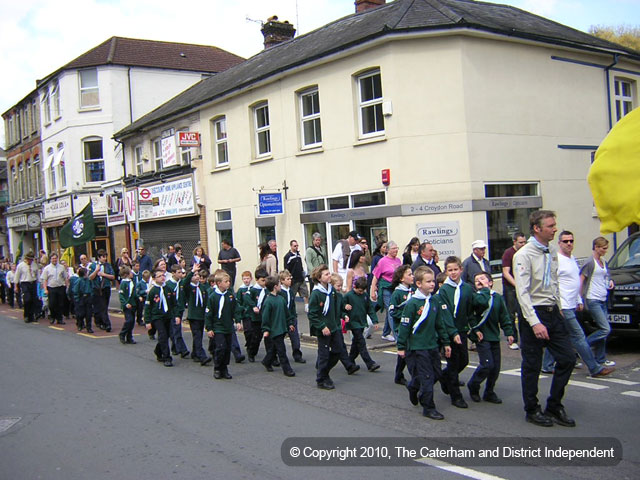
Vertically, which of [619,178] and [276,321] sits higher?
[619,178]

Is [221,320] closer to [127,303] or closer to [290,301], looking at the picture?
Answer: [290,301]

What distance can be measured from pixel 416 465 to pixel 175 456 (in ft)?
6.98

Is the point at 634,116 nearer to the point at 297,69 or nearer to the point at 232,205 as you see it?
the point at 297,69

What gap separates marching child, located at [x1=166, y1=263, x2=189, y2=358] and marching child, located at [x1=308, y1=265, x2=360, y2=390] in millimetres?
3209

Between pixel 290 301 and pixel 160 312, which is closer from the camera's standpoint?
pixel 290 301

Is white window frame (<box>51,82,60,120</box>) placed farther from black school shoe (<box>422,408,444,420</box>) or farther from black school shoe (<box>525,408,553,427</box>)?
black school shoe (<box>525,408,553,427</box>)

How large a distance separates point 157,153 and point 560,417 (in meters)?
22.3

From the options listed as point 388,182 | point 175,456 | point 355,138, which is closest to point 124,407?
point 175,456

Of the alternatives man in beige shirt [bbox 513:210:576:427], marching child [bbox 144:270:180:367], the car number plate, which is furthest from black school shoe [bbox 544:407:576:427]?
marching child [bbox 144:270:180:367]

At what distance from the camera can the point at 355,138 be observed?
1611 cm

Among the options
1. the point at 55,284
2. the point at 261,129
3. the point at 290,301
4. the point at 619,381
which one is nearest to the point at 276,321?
the point at 290,301

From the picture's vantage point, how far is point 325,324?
27.3 feet

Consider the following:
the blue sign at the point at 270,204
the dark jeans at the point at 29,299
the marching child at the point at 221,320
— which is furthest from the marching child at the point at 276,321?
the dark jeans at the point at 29,299

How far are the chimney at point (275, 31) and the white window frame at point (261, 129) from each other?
7.48 meters
